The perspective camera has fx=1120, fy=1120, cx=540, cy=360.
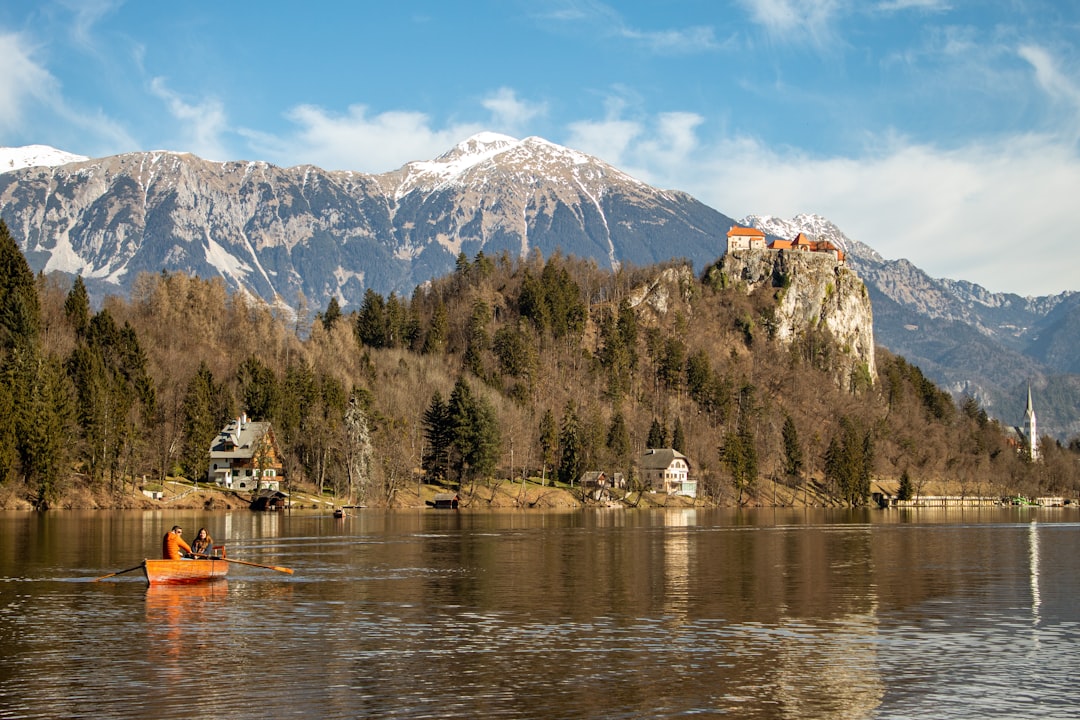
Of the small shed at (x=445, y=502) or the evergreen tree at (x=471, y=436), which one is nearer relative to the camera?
the small shed at (x=445, y=502)

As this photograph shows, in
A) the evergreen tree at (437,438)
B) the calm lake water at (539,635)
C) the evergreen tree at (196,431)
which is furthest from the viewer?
the evergreen tree at (437,438)

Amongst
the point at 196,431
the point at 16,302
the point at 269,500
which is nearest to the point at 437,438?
the point at 269,500

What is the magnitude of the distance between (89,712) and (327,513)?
112848 mm

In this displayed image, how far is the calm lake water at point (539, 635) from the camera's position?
97.7ft

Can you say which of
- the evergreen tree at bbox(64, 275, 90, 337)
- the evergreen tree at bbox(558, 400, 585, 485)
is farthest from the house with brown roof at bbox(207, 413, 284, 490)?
Answer: the evergreen tree at bbox(558, 400, 585, 485)

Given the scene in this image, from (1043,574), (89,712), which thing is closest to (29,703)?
(89,712)

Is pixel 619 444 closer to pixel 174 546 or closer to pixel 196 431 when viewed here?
pixel 196 431

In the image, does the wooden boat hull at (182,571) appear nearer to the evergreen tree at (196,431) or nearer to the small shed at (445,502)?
the evergreen tree at (196,431)

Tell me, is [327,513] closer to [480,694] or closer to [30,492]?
[30,492]

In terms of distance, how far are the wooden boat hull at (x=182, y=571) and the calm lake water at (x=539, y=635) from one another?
87 cm

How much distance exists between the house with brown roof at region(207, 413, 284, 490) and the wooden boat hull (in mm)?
97553

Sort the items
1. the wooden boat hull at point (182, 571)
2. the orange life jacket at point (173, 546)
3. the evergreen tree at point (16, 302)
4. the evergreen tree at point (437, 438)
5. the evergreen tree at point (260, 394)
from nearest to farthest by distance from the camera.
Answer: the wooden boat hull at point (182, 571) → the orange life jacket at point (173, 546) → the evergreen tree at point (16, 302) → the evergreen tree at point (260, 394) → the evergreen tree at point (437, 438)

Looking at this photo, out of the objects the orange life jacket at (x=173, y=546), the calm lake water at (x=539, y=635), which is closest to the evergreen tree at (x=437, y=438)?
the calm lake water at (x=539, y=635)

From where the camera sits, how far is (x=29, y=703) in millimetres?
28797
